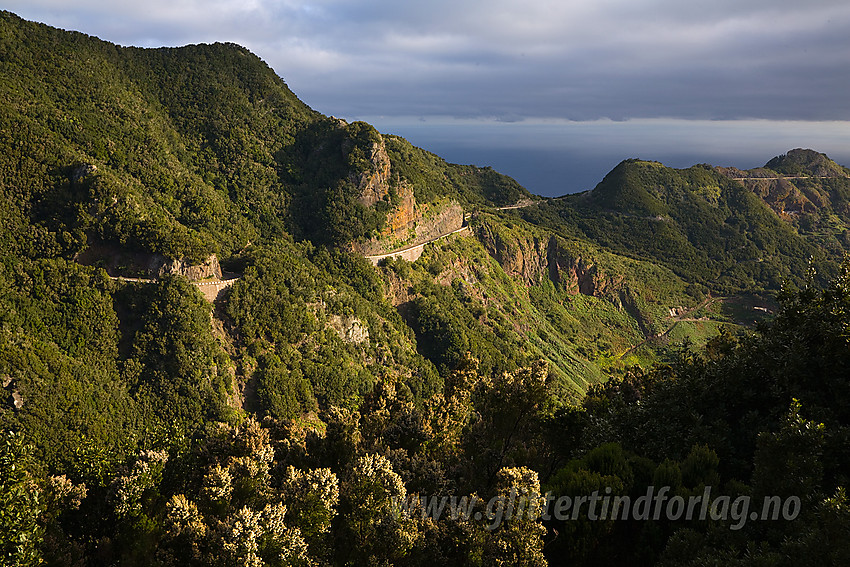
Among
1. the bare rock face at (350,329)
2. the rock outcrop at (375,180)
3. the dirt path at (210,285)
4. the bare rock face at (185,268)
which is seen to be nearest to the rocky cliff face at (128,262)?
the bare rock face at (185,268)

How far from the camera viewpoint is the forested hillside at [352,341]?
17.9 meters

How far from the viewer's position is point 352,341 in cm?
7506

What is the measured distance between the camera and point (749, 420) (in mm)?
22875

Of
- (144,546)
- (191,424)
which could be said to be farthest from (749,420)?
(191,424)

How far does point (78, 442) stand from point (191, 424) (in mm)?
10444

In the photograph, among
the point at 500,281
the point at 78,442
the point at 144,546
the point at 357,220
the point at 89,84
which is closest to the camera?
the point at 144,546

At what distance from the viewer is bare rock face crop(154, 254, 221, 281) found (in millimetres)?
63812

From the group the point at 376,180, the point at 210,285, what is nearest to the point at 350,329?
the point at 210,285

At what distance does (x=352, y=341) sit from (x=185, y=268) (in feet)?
79.4

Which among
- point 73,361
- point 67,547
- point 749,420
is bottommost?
point 73,361

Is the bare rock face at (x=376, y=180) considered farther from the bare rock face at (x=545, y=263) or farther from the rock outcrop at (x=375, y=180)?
the bare rock face at (x=545, y=263)

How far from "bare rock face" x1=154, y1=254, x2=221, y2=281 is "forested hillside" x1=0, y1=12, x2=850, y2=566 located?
1.05 feet

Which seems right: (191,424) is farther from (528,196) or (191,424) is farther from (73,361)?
(528,196)

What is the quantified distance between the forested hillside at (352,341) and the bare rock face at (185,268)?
319 millimetres
